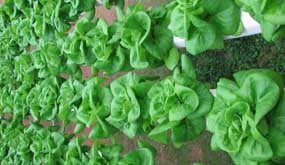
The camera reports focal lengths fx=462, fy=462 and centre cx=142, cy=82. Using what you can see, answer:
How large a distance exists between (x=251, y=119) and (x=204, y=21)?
0.36 meters

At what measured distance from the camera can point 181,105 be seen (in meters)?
1.52

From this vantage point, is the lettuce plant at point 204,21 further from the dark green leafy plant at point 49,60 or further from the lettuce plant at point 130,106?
the dark green leafy plant at point 49,60

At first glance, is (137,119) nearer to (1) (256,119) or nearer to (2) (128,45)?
(2) (128,45)

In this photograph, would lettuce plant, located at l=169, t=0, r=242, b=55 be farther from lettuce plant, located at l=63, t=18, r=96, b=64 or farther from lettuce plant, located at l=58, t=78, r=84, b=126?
lettuce plant, located at l=58, t=78, r=84, b=126

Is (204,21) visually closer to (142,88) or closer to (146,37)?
(146,37)

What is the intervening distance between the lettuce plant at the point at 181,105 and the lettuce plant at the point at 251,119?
15cm

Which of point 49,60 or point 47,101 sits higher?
point 49,60

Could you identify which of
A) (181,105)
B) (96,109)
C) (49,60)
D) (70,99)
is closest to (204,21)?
(181,105)

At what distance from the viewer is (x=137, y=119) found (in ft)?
5.68

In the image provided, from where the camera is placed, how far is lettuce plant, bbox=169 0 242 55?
1.42m

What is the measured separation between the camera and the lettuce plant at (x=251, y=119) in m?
1.25

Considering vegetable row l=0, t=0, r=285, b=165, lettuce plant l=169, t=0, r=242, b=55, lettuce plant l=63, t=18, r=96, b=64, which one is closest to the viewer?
vegetable row l=0, t=0, r=285, b=165

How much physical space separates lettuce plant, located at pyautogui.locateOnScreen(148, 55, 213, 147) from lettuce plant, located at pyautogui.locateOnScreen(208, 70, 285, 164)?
146 millimetres

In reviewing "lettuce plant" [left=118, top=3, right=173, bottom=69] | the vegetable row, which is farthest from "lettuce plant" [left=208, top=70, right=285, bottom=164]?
"lettuce plant" [left=118, top=3, right=173, bottom=69]
